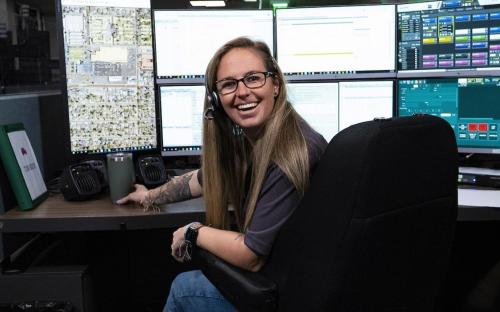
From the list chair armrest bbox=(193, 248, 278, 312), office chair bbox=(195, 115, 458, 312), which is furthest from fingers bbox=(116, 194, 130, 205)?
office chair bbox=(195, 115, 458, 312)

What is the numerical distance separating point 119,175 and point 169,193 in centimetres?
15

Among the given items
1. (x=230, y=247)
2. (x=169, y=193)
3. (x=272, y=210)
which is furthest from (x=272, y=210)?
(x=169, y=193)

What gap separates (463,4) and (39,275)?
1.54 meters

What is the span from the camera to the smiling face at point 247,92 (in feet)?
3.52

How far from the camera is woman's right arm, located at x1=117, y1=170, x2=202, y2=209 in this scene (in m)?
1.32

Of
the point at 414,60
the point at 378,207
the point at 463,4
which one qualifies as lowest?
the point at 378,207

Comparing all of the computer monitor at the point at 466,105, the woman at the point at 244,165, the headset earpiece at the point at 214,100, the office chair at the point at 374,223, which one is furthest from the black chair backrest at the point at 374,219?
the computer monitor at the point at 466,105

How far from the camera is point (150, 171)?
4.95 feet

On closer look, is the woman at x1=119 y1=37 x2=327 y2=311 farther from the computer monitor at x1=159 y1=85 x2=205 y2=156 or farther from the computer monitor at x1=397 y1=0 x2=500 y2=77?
the computer monitor at x1=397 y1=0 x2=500 y2=77

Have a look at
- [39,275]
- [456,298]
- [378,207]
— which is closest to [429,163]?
[378,207]

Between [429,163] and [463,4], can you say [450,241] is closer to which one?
[429,163]

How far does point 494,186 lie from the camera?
4.63ft

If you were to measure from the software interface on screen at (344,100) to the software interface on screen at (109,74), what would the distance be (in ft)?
1.73

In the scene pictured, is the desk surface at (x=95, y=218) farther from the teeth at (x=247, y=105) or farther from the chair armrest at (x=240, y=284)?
the teeth at (x=247, y=105)
